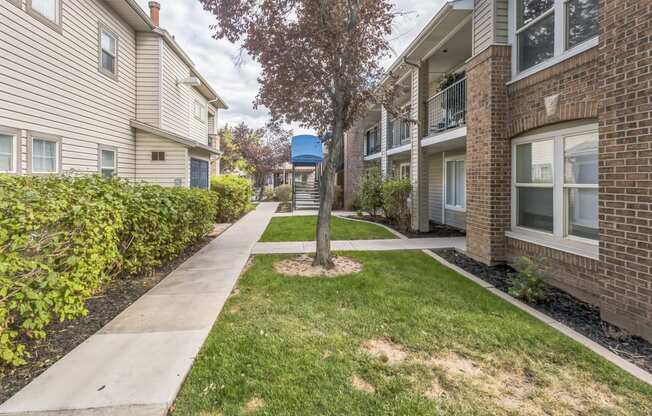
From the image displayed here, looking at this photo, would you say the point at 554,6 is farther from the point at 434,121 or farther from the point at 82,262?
the point at 82,262

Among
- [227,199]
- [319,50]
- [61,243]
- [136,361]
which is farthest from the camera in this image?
[227,199]

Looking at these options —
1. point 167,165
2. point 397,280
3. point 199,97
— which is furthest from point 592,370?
point 199,97

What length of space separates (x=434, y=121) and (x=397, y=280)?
727cm

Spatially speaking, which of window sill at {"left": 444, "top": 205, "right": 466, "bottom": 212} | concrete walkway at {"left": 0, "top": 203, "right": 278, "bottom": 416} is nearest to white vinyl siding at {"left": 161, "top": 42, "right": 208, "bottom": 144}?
concrete walkway at {"left": 0, "top": 203, "right": 278, "bottom": 416}

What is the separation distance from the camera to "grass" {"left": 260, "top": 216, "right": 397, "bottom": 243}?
30.7 ft

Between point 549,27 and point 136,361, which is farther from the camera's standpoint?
point 549,27

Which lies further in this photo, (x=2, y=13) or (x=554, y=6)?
(x=2, y=13)

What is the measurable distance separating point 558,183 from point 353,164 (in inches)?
515

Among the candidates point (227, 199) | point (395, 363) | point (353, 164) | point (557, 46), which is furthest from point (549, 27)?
point (353, 164)

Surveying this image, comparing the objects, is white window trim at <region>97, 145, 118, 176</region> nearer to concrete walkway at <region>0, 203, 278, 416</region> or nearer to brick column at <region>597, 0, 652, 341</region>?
concrete walkway at <region>0, 203, 278, 416</region>

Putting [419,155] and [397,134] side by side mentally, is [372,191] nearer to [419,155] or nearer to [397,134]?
[397,134]

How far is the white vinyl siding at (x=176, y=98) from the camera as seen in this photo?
11.1 metres

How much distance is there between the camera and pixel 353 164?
1791cm

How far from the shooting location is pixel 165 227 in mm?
5766
